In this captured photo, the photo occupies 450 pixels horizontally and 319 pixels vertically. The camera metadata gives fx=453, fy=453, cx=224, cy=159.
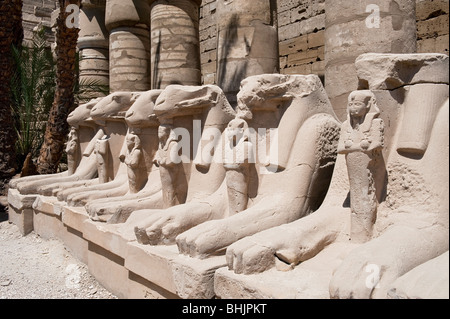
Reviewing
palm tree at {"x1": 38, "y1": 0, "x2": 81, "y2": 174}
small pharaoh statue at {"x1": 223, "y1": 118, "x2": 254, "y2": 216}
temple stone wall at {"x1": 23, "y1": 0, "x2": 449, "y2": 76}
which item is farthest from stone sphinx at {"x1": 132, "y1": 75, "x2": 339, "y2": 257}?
palm tree at {"x1": 38, "y1": 0, "x2": 81, "y2": 174}

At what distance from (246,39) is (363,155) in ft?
12.7

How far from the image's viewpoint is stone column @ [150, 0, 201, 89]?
7.72 metres

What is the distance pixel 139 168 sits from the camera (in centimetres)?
429

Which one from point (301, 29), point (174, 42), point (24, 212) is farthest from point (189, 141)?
point (301, 29)

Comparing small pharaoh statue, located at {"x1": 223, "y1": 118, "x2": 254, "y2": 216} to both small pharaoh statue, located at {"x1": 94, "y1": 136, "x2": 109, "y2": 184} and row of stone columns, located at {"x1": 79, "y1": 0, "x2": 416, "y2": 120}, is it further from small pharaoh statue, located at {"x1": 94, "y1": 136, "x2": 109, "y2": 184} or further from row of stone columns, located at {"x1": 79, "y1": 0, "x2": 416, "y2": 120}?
small pharaoh statue, located at {"x1": 94, "y1": 136, "x2": 109, "y2": 184}

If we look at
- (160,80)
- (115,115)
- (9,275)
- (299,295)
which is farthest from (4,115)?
(299,295)

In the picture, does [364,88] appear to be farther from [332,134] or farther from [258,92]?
[258,92]

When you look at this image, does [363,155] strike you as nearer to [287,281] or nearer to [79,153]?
[287,281]

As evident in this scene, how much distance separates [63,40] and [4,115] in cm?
172

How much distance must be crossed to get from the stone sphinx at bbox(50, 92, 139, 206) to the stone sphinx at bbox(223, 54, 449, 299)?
263 cm

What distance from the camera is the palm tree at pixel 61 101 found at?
820cm

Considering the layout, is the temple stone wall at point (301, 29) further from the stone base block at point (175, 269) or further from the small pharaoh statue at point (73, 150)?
the small pharaoh statue at point (73, 150)

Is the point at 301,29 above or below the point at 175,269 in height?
above
